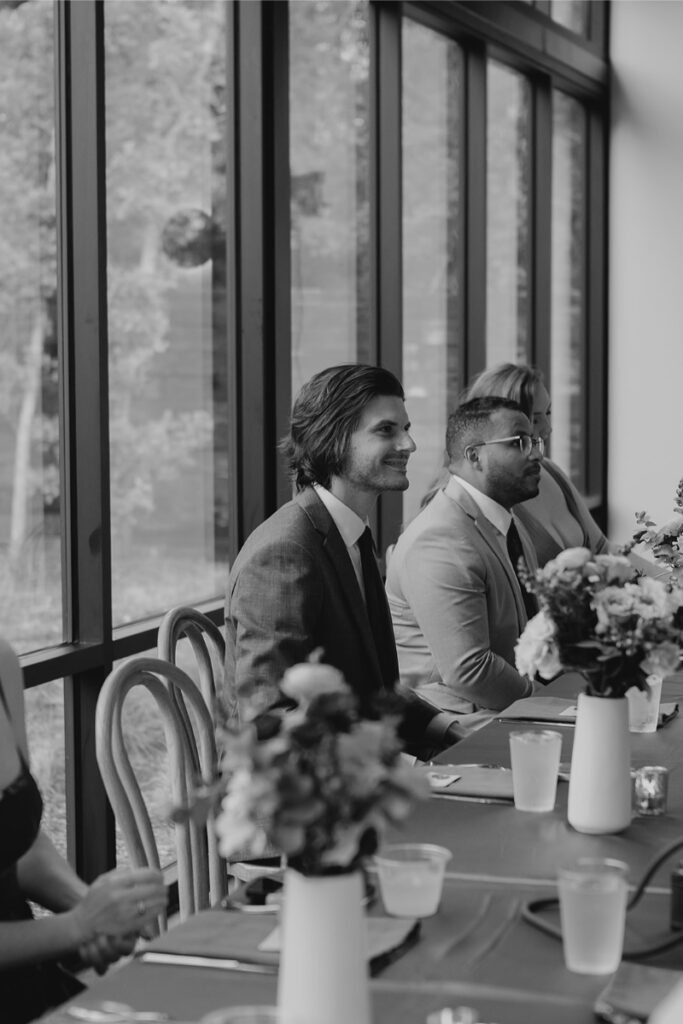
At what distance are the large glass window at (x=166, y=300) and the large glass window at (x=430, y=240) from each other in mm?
A: 1322

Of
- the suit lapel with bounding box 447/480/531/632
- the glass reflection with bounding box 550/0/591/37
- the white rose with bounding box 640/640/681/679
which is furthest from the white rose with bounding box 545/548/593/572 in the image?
the glass reflection with bounding box 550/0/591/37

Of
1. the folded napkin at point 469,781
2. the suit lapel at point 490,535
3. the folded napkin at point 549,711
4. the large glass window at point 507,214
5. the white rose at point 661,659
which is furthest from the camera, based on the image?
the large glass window at point 507,214

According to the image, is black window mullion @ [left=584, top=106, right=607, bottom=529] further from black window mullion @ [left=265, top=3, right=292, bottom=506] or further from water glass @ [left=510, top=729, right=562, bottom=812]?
water glass @ [left=510, top=729, right=562, bottom=812]

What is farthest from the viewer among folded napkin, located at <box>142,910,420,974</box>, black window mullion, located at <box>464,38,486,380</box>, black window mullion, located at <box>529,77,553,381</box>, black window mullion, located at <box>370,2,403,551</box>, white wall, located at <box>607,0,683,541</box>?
white wall, located at <box>607,0,683,541</box>

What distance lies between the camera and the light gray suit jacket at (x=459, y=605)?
3258mm

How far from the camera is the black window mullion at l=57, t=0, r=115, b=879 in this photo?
3.22 meters

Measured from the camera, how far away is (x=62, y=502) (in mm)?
3260

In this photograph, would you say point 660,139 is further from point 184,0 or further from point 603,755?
point 603,755

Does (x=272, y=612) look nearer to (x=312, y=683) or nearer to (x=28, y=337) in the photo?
(x=28, y=337)

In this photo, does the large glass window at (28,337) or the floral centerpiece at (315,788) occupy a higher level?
the large glass window at (28,337)

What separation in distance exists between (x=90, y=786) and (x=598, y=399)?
4.80m

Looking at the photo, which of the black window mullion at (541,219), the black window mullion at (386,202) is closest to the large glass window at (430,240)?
the black window mullion at (386,202)

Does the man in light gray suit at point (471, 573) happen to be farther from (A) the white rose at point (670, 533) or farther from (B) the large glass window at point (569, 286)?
(B) the large glass window at point (569, 286)

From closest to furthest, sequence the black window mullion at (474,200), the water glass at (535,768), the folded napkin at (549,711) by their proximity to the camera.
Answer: the water glass at (535,768) < the folded napkin at (549,711) < the black window mullion at (474,200)
